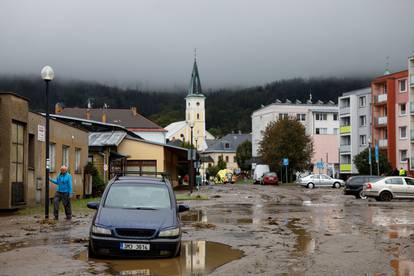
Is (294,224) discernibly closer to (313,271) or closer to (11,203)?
(313,271)

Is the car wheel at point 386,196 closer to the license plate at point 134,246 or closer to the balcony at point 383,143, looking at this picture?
the license plate at point 134,246

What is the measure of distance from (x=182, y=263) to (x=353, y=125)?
80269 mm

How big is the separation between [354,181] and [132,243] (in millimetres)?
30139

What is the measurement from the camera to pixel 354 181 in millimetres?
39188

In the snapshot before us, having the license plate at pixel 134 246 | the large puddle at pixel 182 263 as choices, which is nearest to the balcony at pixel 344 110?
the large puddle at pixel 182 263

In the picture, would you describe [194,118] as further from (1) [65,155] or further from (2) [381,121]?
(1) [65,155]

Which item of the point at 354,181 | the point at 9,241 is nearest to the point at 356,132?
A: the point at 354,181

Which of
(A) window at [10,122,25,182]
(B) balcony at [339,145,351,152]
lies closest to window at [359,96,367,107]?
(B) balcony at [339,145,351,152]

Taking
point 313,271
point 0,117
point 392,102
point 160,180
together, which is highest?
point 392,102

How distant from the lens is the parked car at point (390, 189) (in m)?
34.0

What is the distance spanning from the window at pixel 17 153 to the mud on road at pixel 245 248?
2.55 metres

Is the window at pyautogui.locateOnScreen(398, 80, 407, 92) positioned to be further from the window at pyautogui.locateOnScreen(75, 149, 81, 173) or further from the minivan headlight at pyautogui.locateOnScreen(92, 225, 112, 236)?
the minivan headlight at pyautogui.locateOnScreen(92, 225, 112, 236)

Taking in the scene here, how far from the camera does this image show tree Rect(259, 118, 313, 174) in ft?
258

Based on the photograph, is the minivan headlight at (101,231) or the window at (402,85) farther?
the window at (402,85)
